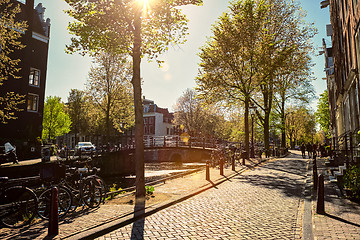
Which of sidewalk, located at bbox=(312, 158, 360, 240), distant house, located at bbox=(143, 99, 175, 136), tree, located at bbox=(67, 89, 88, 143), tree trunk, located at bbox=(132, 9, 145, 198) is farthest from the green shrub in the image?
distant house, located at bbox=(143, 99, 175, 136)

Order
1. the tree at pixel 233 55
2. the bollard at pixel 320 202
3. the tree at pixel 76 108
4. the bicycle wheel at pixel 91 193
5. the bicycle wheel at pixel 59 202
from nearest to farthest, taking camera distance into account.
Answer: the bicycle wheel at pixel 59 202 → the bollard at pixel 320 202 → the bicycle wheel at pixel 91 193 → the tree at pixel 233 55 → the tree at pixel 76 108

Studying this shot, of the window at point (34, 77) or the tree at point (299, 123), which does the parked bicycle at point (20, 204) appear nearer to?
the window at point (34, 77)

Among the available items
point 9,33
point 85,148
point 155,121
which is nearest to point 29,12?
point 9,33

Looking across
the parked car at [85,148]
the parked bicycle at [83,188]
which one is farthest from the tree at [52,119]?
the parked bicycle at [83,188]

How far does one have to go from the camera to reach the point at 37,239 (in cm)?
520

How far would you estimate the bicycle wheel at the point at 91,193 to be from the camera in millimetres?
7781

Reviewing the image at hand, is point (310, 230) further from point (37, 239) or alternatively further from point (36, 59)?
point (36, 59)

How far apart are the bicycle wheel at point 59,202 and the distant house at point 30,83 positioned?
1934 cm

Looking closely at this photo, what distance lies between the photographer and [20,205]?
6.36 meters

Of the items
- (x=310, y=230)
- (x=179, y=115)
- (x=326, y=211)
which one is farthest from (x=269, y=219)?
(x=179, y=115)

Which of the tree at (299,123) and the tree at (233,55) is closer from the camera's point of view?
the tree at (233,55)

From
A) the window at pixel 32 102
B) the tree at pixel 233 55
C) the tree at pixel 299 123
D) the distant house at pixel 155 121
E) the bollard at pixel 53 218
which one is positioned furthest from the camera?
the distant house at pixel 155 121

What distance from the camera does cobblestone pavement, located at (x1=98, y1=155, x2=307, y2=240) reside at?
545cm

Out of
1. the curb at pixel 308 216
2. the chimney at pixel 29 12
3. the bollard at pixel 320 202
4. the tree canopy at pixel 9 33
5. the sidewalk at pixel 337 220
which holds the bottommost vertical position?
the curb at pixel 308 216
